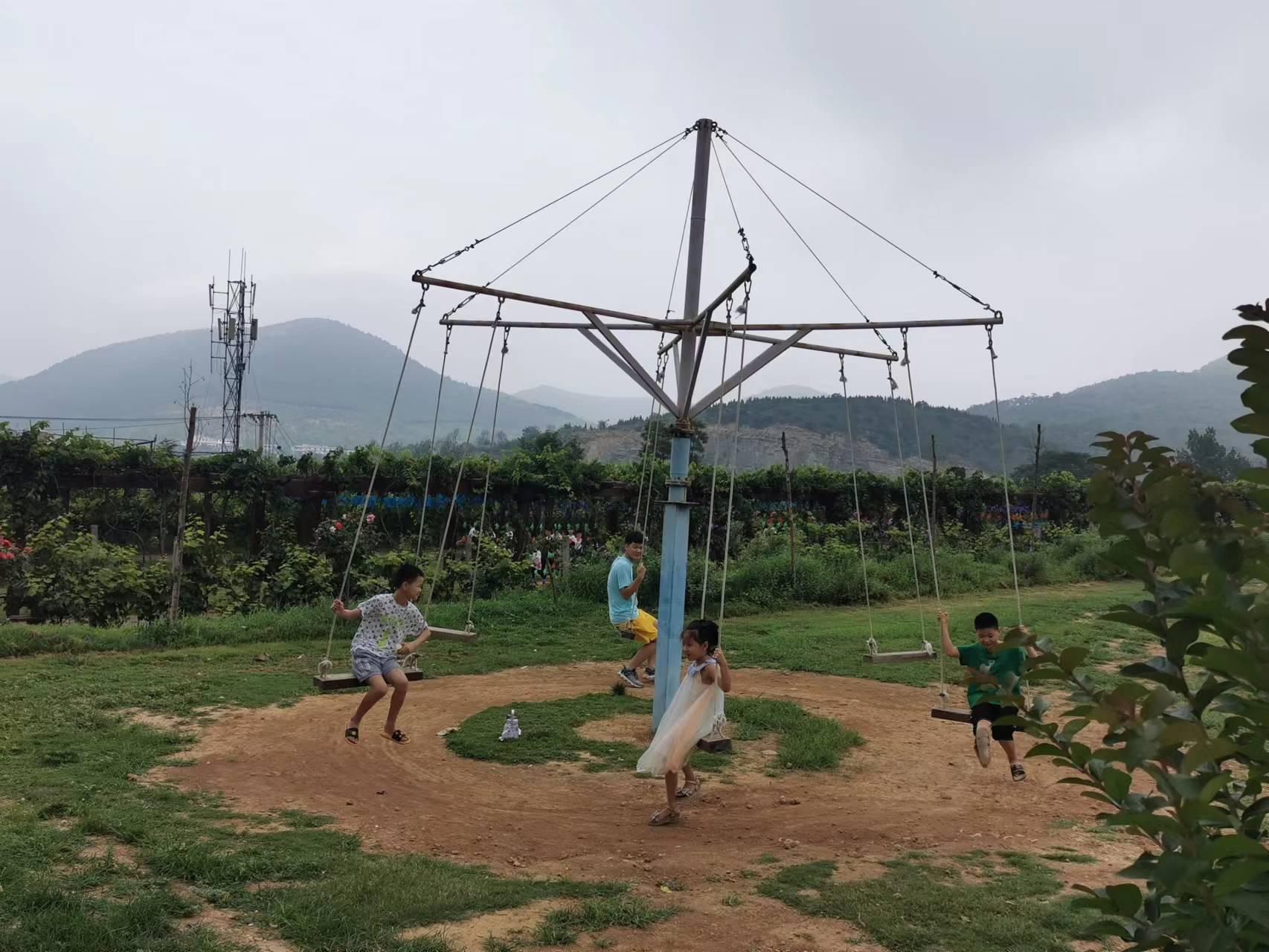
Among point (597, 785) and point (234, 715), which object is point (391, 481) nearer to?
point (234, 715)

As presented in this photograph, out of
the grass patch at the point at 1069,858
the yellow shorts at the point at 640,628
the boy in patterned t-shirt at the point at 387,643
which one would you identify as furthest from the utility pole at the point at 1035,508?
the boy in patterned t-shirt at the point at 387,643

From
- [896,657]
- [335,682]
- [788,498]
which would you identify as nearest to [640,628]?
[896,657]

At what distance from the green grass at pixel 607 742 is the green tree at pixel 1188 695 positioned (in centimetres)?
605

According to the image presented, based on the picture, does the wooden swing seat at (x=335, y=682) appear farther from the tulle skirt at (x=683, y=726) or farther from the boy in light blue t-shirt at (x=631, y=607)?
the boy in light blue t-shirt at (x=631, y=607)

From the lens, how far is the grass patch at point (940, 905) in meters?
4.12

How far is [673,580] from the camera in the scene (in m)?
7.51

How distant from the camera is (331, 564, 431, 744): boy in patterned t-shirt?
7379 millimetres

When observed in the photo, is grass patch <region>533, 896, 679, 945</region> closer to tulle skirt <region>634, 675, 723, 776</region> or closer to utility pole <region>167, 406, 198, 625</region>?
tulle skirt <region>634, 675, 723, 776</region>

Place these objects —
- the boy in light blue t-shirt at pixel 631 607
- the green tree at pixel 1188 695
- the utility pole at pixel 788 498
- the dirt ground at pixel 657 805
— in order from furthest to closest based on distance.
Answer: the utility pole at pixel 788 498, the boy in light blue t-shirt at pixel 631 607, the dirt ground at pixel 657 805, the green tree at pixel 1188 695

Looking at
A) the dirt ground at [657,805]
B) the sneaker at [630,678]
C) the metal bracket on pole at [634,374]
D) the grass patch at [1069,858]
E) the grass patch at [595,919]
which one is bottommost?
the dirt ground at [657,805]

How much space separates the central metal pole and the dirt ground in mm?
864

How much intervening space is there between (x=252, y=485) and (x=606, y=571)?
5723 millimetres

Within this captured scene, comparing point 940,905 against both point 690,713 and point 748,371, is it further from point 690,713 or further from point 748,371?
point 748,371

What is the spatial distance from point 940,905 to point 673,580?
346 centimetres
